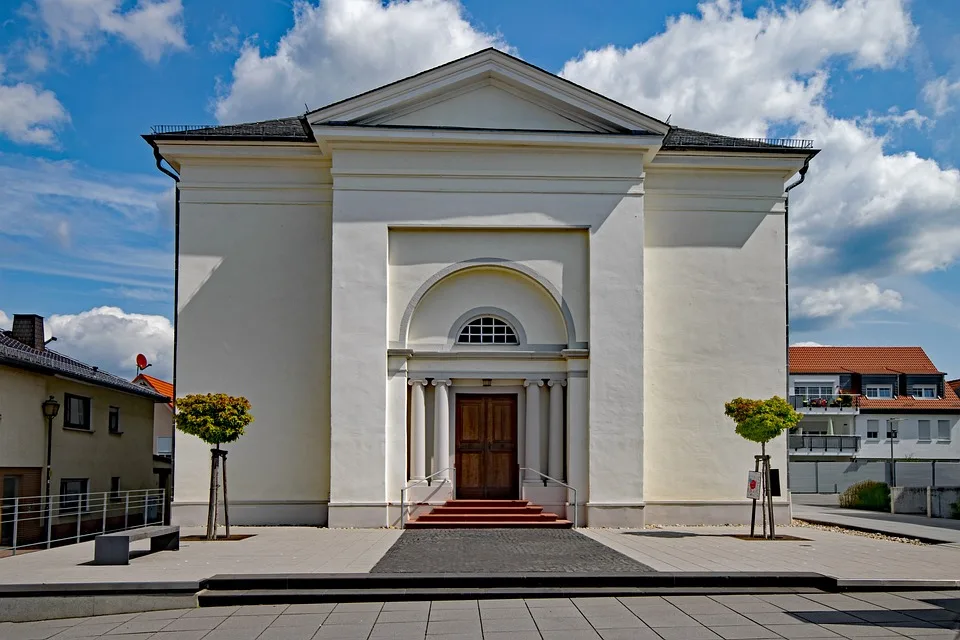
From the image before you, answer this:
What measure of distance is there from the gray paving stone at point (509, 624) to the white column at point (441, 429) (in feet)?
32.1

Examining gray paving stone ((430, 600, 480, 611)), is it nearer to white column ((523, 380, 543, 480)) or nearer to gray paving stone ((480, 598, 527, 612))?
gray paving stone ((480, 598, 527, 612))

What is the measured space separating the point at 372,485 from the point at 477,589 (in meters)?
7.78

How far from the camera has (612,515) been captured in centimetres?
1930

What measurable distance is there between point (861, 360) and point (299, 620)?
5738 centimetres

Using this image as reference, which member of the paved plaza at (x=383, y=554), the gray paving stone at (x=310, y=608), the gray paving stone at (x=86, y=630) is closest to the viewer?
the gray paving stone at (x=86, y=630)

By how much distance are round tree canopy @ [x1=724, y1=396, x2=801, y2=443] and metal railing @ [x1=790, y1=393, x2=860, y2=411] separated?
40708 millimetres

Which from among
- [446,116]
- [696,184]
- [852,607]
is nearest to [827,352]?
[696,184]

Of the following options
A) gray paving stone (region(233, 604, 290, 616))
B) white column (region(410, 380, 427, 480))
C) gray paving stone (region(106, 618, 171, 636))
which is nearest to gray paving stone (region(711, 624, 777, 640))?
gray paving stone (region(233, 604, 290, 616))

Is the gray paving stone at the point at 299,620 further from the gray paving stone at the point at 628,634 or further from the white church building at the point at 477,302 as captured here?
the white church building at the point at 477,302

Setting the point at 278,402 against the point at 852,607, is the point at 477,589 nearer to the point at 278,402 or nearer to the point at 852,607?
the point at 852,607

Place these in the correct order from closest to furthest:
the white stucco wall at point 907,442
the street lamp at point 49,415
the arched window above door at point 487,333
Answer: the arched window above door at point 487,333, the street lamp at point 49,415, the white stucco wall at point 907,442

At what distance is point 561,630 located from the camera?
31.4 ft

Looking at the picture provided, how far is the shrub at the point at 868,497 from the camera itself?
27.4m

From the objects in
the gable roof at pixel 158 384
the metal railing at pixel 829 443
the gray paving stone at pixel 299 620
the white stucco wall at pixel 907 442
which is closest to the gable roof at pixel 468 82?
the gray paving stone at pixel 299 620
